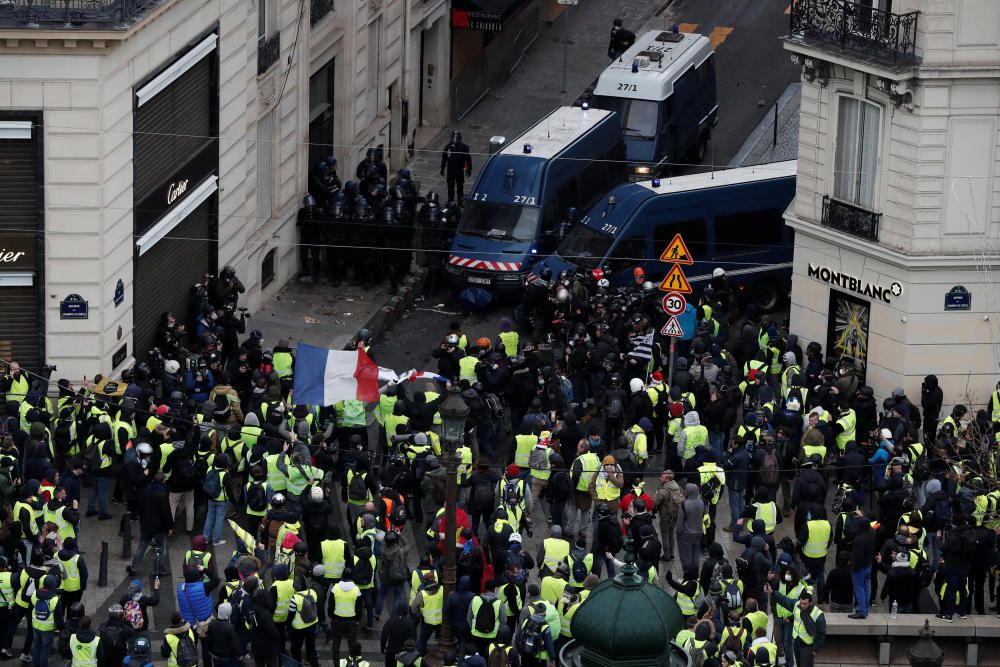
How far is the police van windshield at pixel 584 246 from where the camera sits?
42.6 m

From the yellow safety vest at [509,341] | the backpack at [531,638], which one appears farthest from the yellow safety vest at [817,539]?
the yellow safety vest at [509,341]

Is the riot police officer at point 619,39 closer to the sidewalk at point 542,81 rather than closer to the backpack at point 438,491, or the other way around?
the sidewalk at point 542,81

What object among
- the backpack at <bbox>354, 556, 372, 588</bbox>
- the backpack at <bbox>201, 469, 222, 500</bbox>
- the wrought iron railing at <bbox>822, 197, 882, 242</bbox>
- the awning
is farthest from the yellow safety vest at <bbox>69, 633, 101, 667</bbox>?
the awning

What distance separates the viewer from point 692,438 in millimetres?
33844

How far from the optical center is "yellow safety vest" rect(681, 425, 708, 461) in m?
33.8

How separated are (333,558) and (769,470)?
7.34 metres

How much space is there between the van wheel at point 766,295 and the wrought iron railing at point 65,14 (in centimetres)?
1444

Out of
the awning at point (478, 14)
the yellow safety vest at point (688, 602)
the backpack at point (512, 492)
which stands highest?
the awning at point (478, 14)

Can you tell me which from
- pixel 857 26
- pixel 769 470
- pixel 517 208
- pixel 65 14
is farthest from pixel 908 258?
pixel 65 14

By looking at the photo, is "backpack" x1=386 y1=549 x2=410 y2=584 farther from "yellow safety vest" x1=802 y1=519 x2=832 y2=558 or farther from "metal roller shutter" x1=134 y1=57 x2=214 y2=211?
"metal roller shutter" x1=134 y1=57 x2=214 y2=211

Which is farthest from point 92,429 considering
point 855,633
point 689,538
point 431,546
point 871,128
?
point 871,128

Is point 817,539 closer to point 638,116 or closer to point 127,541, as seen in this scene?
point 127,541

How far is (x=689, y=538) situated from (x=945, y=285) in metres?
8.22

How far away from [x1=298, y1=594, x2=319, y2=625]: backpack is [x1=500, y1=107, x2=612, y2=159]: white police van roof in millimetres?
16827
